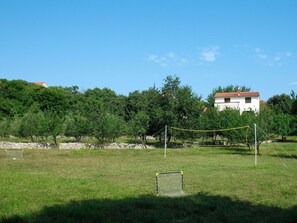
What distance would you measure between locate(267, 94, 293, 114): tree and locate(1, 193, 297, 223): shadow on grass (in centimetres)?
6620

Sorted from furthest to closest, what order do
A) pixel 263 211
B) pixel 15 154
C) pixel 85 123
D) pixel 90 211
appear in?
pixel 85 123 → pixel 15 154 → pixel 263 211 → pixel 90 211

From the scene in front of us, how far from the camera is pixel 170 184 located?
1153cm

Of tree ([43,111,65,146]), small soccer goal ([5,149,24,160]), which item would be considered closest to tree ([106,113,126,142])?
tree ([43,111,65,146])

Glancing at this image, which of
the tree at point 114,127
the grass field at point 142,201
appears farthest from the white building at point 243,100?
the grass field at point 142,201

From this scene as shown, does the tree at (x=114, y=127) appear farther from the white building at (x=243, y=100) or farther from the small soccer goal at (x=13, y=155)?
the white building at (x=243, y=100)

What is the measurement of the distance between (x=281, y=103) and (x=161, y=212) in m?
81.6

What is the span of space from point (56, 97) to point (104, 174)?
206 feet

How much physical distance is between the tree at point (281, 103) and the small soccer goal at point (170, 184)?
2540 inches

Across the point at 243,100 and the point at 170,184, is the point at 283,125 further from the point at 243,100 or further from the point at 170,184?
the point at 170,184

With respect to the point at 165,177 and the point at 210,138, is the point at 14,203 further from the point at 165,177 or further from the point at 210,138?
the point at 210,138

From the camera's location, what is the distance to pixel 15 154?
26.0 metres

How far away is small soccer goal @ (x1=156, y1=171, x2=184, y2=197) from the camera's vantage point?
11.3 metres

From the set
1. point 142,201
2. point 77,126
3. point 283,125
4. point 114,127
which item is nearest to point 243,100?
point 283,125

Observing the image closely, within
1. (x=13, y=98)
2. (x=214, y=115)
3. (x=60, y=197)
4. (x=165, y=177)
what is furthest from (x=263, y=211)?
(x=13, y=98)
